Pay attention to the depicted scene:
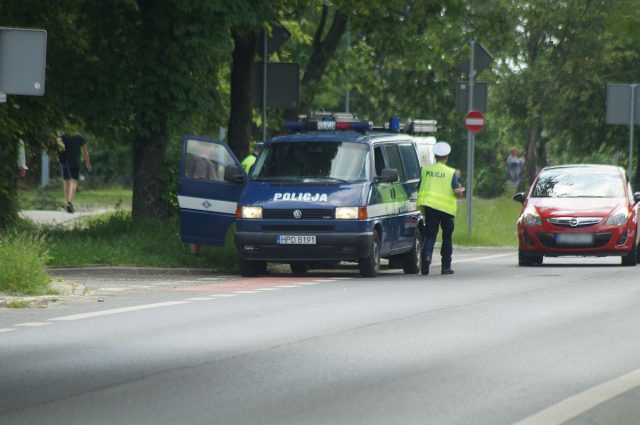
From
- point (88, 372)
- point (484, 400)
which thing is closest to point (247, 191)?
point (88, 372)

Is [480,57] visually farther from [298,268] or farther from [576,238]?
[298,268]

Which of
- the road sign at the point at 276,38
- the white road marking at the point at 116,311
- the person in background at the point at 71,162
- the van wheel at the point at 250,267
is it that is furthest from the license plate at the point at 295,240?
the person in background at the point at 71,162

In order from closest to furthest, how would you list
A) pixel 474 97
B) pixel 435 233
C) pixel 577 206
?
1. pixel 435 233
2. pixel 577 206
3. pixel 474 97

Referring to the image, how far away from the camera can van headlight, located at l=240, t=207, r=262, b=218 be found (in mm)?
21500

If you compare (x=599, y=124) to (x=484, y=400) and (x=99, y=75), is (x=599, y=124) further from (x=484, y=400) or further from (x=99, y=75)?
(x=484, y=400)

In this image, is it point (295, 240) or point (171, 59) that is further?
point (171, 59)

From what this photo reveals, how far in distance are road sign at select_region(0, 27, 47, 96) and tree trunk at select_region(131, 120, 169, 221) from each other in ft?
27.4

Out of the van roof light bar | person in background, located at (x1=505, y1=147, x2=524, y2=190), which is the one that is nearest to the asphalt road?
the van roof light bar

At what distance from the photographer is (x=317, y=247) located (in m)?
21.3

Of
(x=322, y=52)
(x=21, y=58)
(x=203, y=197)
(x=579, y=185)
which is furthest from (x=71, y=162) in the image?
(x=21, y=58)

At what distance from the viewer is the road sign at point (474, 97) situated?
108 ft

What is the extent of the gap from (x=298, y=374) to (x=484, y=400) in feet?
5.29

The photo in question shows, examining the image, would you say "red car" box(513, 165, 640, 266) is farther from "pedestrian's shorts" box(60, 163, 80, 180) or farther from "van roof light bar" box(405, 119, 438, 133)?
"pedestrian's shorts" box(60, 163, 80, 180)

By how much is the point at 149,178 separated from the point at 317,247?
5.30m
